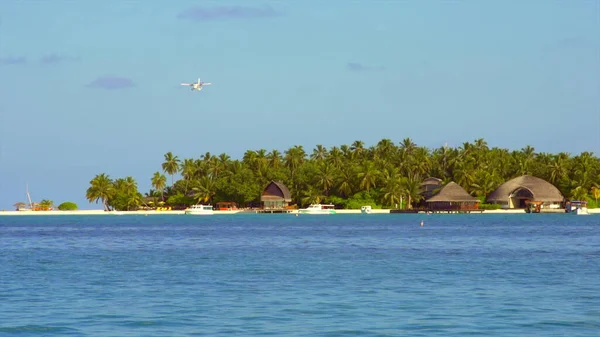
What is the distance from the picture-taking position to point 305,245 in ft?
225

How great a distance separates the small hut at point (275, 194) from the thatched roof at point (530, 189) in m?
37.6

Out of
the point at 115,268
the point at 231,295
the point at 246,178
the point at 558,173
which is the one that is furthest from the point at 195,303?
the point at 558,173

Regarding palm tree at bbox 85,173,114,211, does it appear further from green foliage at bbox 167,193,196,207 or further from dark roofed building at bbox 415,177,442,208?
dark roofed building at bbox 415,177,442,208

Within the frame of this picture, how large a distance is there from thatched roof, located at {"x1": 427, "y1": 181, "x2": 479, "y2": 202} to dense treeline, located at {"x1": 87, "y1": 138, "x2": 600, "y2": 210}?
14.6 ft

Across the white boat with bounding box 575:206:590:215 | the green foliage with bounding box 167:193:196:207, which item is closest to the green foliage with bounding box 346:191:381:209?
the green foliage with bounding box 167:193:196:207

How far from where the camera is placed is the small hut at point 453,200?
6599 inches

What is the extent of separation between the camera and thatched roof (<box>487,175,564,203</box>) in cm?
16825

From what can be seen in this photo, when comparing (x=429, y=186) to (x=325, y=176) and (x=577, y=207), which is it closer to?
(x=325, y=176)

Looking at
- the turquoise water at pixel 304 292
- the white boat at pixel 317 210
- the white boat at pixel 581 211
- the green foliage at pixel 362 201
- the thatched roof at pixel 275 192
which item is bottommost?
the turquoise water at pixel 304 292

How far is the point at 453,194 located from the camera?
6619 inches

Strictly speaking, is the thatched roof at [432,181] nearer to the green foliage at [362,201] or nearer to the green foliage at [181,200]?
the green foliage at [362,201]

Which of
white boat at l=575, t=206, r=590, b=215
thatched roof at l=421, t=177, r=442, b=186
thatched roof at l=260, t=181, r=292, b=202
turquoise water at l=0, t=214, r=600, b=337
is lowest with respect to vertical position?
turquoise water at l=0, t=214, r=600, b=337

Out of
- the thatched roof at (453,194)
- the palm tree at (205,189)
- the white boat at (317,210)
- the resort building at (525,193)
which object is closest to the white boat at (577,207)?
the resort building at (525,193)

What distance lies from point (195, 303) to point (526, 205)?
15027 centimetres
